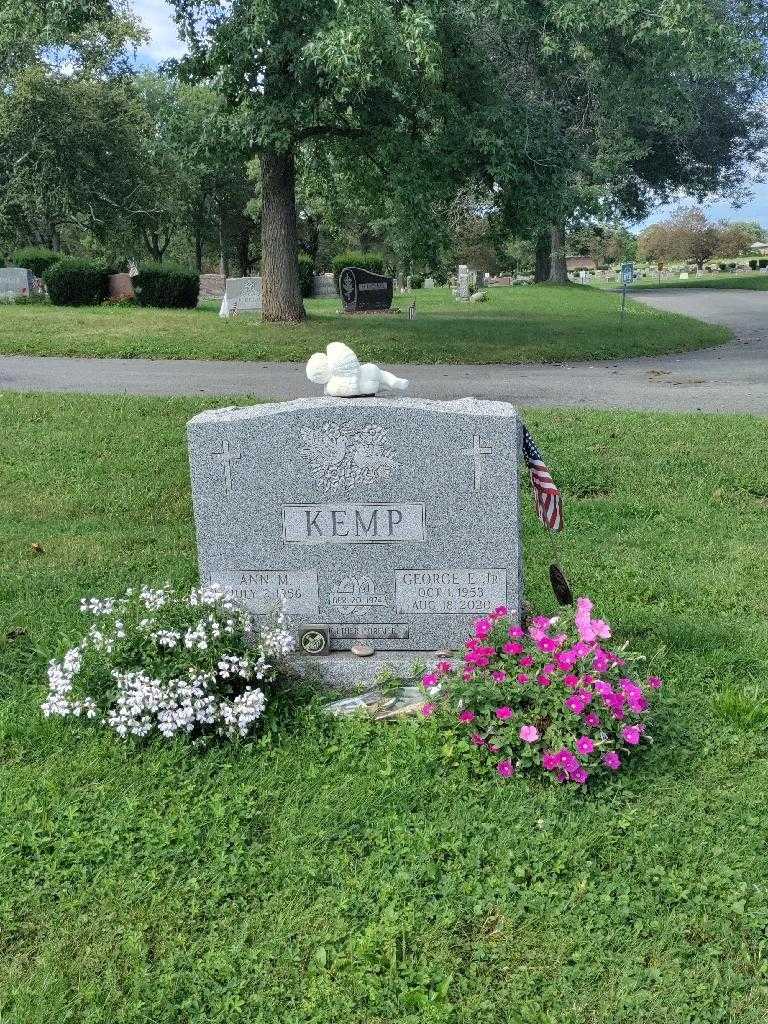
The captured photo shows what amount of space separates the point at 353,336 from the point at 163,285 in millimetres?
9113

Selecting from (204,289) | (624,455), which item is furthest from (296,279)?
(204,289)

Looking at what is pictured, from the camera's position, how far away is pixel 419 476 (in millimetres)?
4441

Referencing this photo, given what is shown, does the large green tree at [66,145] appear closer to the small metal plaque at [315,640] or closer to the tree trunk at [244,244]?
the tree trunk at [244,244]

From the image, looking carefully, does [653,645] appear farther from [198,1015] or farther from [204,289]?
[204,289]

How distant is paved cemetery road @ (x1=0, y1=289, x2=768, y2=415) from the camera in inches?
441

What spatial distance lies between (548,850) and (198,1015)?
4.44ft

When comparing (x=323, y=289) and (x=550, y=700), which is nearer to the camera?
(x=550, y=700)

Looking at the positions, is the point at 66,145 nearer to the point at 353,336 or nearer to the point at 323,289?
the point at 323,289

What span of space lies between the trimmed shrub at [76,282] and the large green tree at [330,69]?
7.86 m

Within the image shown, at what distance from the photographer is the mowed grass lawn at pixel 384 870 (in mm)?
2906

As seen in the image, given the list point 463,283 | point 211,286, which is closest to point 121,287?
point 463,283

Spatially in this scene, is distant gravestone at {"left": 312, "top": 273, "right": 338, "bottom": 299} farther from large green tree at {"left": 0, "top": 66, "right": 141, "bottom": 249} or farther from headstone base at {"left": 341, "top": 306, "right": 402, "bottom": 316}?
headstone base at {"left": 341, "top": 306, "right": 402, "bottom": 316}

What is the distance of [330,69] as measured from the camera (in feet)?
39.9

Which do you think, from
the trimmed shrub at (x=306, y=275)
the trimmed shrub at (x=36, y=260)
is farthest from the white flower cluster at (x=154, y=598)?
the trimmed shrub at (x=306, y=275)
